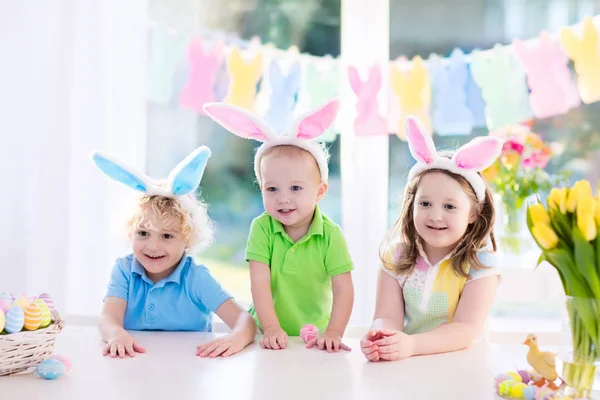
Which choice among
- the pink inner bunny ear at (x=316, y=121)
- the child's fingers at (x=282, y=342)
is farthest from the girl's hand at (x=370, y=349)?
the pink inner bunny ear at (x=316, y=121)

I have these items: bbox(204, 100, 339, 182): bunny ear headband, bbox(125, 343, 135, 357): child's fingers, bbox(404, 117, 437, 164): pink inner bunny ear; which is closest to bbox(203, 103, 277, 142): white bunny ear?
bbox(204, 100, 339, 182): bunny ear headband

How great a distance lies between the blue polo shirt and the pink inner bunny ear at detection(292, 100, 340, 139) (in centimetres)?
44

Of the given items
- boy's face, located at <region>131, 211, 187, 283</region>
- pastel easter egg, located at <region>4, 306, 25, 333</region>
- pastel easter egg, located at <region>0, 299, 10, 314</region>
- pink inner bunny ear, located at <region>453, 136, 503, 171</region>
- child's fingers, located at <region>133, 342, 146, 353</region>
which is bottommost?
child's fingers, located at <region>133, 342, 146, 353</region>

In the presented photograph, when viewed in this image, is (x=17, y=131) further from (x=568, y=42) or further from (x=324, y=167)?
(x=568, y=42)

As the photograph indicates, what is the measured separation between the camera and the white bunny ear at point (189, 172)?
1.74 meters

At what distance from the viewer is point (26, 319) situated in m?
1.31

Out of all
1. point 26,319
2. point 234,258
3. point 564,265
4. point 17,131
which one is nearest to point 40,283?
point 17,131

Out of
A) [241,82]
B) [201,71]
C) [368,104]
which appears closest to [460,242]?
[368,104]

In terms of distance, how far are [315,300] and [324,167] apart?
1.13ft

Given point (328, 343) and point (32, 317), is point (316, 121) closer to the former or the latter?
point (328, 343)

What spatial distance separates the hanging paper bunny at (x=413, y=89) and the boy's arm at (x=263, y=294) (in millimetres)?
1118

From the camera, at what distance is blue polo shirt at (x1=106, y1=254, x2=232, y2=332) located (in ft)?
6.01

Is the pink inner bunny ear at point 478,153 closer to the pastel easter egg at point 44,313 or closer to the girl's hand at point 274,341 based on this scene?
the girl's hand at point 274,341

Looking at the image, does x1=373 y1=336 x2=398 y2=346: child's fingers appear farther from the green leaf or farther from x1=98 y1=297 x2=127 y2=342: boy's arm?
x1=98 y1=297 x2=127 y2=342: boy's arm
